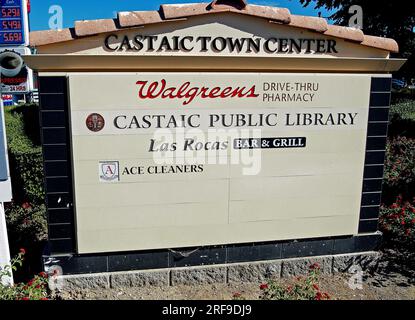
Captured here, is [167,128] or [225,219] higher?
[167,128]

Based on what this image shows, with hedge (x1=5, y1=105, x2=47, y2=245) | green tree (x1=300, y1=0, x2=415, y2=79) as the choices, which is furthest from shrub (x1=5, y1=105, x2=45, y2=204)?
green tree (x1=300, y1=0, x2=415, y2=79)

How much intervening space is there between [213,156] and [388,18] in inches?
564

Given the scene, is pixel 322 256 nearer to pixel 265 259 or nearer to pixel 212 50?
pixel 265 259

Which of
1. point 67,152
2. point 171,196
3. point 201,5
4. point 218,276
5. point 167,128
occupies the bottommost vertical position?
point 218,276

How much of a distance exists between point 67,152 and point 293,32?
3.11m

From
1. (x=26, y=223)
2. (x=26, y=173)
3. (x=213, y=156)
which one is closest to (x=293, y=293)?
(x=213, y=156)

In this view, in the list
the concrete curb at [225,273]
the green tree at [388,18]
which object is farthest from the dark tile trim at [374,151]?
the green tree at [388,18]

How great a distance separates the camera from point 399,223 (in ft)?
21.8

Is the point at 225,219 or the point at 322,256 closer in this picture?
the point at 225,219

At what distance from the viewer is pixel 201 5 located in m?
4.54

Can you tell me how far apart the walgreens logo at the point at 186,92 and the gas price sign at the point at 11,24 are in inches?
53.1

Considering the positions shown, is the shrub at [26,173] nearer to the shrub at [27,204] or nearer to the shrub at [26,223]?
the shrub at [27,204]

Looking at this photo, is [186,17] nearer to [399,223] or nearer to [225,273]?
[225,273]

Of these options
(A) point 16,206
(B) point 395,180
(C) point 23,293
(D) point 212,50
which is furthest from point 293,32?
(A) point 16,206
